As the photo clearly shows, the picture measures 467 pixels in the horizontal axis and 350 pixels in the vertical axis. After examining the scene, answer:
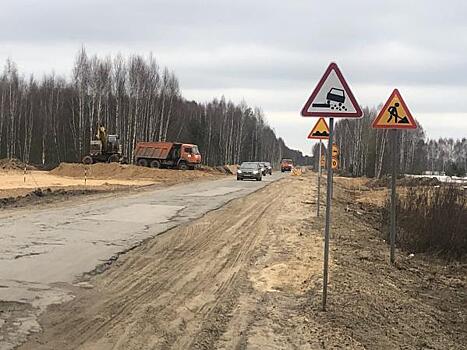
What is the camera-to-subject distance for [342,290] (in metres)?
7.79

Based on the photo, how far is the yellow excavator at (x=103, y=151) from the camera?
2119 inches

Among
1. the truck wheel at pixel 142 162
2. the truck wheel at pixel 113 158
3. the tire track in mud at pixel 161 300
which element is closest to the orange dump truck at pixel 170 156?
the truck wheel at pixel 142 162

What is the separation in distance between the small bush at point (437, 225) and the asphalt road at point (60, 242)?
18.9ft

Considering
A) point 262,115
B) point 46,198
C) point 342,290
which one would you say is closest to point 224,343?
point 342,290

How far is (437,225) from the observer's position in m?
13.7

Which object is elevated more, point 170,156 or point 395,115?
point 395,115

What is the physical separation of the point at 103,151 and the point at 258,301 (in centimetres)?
4887

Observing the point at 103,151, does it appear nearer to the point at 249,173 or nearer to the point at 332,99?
the point at 249,173

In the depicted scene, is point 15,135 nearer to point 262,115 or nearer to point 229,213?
point 229,213

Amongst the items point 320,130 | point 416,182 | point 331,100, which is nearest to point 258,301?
point 331,100

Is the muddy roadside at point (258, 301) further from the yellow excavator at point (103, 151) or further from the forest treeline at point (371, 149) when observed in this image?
the forest treeline at point (371, 149)

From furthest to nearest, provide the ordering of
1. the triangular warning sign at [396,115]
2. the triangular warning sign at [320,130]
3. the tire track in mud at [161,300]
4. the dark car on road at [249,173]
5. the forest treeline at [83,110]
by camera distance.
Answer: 1. the forest treeline at [83,110]
2. the dark car on road at [249,173]
3. the triangular warning sign at [320,130]
4. the triangular warning sign at [396,115]
5. the tire track in mud at [161,300]

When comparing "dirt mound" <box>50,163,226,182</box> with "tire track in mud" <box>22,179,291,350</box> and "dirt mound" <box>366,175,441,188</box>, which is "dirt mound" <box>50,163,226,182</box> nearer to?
"dirt mound" <box>366,175,441,188</box>

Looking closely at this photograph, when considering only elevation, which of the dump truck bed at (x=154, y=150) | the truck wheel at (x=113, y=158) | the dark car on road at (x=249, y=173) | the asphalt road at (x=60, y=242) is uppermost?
the dump truck bed at (x=154, y=150)
